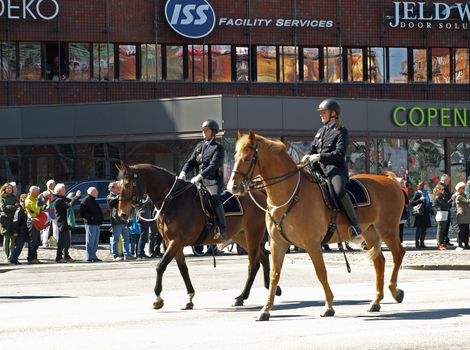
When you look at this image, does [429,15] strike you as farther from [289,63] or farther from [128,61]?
[128,61]

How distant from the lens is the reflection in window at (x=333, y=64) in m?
48.9

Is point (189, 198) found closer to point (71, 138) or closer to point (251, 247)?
point (251, 247)

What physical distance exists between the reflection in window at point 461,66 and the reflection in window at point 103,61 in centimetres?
1605

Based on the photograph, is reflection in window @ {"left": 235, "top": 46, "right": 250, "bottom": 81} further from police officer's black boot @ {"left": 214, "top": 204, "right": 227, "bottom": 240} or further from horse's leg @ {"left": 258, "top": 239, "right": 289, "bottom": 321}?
horse's leg @ {"left": 258, "top": 239, "right": 289, "bottom": 321}

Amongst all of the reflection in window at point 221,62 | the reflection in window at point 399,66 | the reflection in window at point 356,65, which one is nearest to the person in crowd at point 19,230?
the reflection in window at point 221,62

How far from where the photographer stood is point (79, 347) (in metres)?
11.4

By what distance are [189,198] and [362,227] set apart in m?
2.57

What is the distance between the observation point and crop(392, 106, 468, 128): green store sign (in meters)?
44.3

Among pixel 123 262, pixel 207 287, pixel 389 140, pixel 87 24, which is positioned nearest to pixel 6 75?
pixel 87 24

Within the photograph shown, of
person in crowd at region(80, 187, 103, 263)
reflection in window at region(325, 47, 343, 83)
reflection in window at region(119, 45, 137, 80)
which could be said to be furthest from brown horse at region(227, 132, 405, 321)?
reflection in window at region(325, 47, 343, 83)

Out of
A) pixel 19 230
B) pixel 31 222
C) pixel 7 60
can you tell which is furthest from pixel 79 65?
pixel 19 230

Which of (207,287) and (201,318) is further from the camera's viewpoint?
(207,287)

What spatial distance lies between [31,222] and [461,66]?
28139 mm

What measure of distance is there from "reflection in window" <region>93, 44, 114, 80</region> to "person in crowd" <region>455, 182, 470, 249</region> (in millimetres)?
18508
